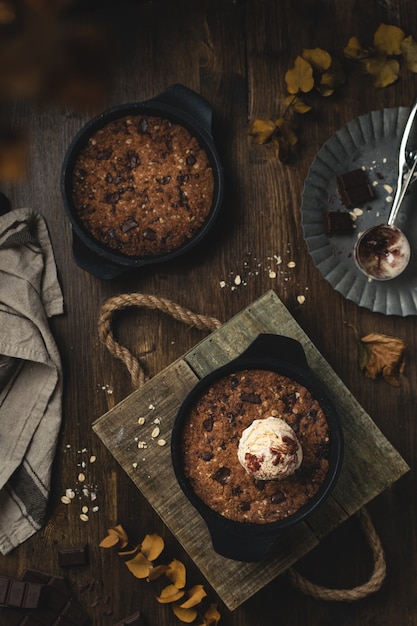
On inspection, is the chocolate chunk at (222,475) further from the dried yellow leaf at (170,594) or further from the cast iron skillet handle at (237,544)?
the dried yellow leaf at (170,594)

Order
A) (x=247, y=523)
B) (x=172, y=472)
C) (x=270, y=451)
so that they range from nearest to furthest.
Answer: (x=270, y=451) → (x=247, y=523) → (x=172, y=472)

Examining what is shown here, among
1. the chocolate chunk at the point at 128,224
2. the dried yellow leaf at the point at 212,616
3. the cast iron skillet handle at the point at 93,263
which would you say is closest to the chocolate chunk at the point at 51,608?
the dried yellow leaf at the point at 212,616

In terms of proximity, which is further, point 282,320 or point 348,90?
point 348,90

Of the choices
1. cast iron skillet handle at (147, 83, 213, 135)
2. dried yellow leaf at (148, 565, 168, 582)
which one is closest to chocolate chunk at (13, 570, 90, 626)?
dried yellow leaf at (148, 565, 168, 582)

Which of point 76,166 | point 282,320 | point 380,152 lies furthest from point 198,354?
point 380,152

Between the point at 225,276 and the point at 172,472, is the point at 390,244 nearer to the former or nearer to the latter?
the point at 225,276

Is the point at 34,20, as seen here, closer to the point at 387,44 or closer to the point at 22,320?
the point at 22,320

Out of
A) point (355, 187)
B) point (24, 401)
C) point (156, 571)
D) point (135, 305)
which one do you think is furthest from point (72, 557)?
point (355, 187)
